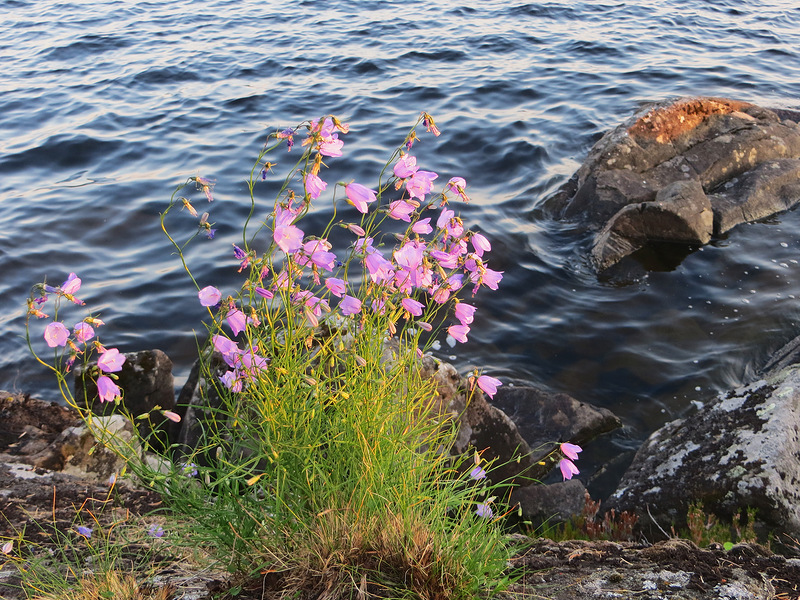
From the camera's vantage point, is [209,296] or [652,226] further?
[652,226]

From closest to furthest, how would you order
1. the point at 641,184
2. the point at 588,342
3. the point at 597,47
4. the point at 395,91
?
the point at 588,342 → the point at 641,184 → the point at 395,91 → the point at 597,47

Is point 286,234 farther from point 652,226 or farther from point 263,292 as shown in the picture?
point 652,226

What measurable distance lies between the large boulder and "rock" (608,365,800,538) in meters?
3.74

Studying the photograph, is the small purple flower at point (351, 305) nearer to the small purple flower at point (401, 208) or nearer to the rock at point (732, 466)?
the small purple flower at point (401, 208)

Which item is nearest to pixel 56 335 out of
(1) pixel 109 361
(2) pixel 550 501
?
(1) pixel 109 361

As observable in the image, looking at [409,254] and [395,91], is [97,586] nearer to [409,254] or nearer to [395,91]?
[409,254]

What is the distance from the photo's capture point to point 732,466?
4.18 metres

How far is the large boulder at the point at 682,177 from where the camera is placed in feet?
27.3

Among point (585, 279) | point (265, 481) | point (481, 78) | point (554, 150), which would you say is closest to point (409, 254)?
point (265, 481)

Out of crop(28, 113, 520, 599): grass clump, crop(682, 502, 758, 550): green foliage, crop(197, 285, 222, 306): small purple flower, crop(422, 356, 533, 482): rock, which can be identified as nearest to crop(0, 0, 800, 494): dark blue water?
crop(422, 356, 533, 482): rock

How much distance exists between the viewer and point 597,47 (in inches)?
636

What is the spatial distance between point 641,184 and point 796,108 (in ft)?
18.0

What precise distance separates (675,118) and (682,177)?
1.04 m

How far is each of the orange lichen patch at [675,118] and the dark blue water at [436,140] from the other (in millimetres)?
1351
